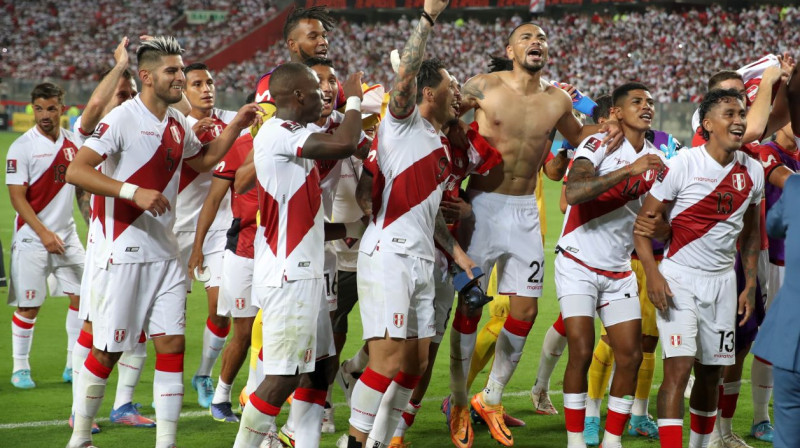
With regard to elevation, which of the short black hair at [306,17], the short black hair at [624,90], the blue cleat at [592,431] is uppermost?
the short black hair at [306,17]

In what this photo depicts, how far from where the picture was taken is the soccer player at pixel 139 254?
5.51 metres

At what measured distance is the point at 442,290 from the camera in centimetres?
589

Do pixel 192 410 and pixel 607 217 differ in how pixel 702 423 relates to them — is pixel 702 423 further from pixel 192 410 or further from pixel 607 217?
pixel 192 410

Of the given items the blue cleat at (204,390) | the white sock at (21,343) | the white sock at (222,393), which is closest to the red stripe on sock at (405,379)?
the white sock at (222,393)

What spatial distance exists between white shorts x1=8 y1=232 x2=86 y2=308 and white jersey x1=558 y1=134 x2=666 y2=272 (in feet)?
14.4

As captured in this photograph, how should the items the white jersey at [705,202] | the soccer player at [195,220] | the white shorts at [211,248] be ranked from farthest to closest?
the white shorts at [211,248] → the soccer player at [195,220] → the white jersey at [705,202]

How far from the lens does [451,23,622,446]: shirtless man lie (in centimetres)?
626

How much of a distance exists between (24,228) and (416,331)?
4.39m

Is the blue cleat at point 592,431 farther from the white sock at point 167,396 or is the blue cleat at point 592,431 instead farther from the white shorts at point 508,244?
the white sock at point 167,396

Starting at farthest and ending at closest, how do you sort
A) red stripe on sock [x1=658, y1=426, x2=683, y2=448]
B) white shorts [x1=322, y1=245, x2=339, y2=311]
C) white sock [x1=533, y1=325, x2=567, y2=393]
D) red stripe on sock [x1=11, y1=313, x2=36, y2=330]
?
red stripe on sock [x1=11, y1=313, x2=36, y2=330] → white sock [x1=533, y1=325, x2=567, y2=393] → white shorts [x1=322, y1=245, x2=339, y2=311] → red stripe on sock [x1=658, y1=426, x2=683, y2=448]

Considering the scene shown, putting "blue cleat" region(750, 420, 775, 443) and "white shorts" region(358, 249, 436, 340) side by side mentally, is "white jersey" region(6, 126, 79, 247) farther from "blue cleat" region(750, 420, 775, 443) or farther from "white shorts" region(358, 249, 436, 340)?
"blue cleat" region(750, 420, 775, 443)

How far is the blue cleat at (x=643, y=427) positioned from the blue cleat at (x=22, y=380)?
470cm

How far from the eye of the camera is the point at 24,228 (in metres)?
8.09

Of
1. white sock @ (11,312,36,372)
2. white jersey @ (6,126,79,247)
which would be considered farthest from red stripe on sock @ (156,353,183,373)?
white jersey @ (6,126,79,247)
